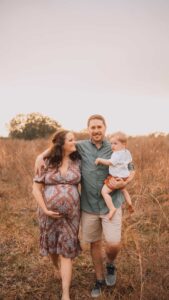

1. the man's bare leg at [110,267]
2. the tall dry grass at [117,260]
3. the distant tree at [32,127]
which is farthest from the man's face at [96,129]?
the distant tree at [32,127]

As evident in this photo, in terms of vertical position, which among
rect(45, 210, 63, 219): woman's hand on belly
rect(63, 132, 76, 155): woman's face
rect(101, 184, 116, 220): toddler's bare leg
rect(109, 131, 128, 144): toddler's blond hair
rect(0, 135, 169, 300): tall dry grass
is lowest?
rect(0, 135, 169, 300): tall dry grass

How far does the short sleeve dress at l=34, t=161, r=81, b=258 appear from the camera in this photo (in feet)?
11.8

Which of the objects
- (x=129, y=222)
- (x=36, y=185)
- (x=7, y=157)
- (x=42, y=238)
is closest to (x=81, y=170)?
(x=36, y=185)

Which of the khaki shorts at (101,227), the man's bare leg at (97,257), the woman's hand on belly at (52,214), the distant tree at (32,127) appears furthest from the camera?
the distant tree at (32,127)

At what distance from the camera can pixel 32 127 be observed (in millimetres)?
28375

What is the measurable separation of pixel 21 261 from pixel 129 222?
1.98 meters

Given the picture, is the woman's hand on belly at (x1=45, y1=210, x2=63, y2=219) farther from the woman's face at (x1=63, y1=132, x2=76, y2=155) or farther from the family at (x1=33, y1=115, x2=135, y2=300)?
the woman's face at (x1=63, y1=132, x2=76, y2=155)

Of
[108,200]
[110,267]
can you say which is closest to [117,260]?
[110,267]

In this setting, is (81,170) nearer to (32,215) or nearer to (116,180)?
(116,180)

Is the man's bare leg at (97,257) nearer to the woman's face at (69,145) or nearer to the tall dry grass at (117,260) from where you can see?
the tall dry grass at (117,260)

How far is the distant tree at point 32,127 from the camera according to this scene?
92.6 ft

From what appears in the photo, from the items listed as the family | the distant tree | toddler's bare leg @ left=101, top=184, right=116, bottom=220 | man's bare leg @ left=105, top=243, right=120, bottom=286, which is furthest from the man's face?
the distant tree

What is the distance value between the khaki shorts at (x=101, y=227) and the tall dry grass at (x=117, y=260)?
19 cm

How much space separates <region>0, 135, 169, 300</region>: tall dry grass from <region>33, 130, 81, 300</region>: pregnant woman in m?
0.56
